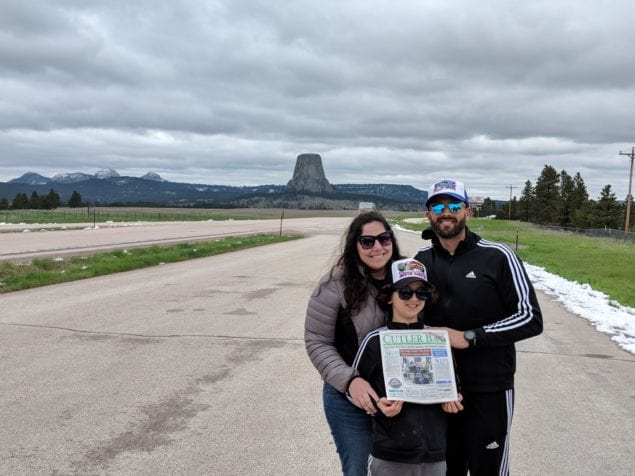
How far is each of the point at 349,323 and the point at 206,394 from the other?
11.4ft

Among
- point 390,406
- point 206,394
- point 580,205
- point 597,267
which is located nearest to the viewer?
point 390,406

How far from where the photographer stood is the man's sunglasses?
2795mm

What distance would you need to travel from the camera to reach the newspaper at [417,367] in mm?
2438

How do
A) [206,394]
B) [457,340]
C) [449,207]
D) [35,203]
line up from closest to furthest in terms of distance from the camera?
[457,340], [449,207], [206,394], [35,203]

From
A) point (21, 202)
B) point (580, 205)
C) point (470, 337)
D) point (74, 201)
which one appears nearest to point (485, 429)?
point (470, 337)

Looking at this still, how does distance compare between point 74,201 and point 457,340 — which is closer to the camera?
point 457,340

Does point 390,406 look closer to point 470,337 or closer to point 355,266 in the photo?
point 470,337

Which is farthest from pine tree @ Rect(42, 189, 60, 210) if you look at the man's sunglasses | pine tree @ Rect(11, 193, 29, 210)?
the man's sunglasses

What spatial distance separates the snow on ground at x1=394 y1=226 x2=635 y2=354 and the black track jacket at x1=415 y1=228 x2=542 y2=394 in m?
6.46

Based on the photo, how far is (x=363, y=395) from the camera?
251 cm

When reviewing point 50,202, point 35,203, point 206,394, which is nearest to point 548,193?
point 206,394

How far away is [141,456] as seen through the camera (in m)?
4.21

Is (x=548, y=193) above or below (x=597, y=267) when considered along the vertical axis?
above

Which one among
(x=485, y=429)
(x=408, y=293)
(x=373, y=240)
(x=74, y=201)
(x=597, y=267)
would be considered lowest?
(x=597, y=267)
